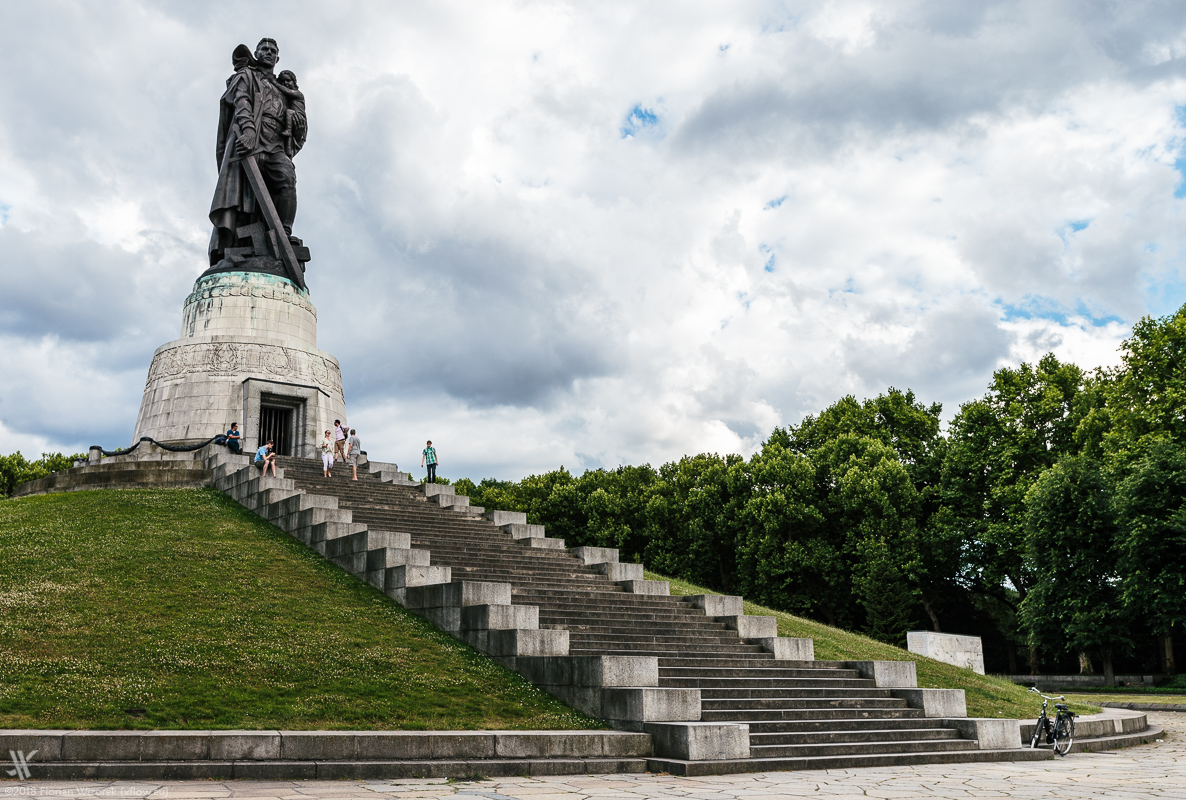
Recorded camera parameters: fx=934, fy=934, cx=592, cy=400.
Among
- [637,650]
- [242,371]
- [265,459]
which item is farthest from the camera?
[242,371]

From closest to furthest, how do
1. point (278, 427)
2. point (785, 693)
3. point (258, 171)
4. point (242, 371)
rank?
point (785, 693), point (242, 371), point (278, 427), point (258, 171)

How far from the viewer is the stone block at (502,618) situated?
14664 mm

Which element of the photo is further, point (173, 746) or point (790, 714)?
point (790, 714)

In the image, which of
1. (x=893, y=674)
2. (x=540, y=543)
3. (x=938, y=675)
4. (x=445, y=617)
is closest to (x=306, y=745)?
(x=445, y=617)

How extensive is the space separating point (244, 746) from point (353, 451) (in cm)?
1682

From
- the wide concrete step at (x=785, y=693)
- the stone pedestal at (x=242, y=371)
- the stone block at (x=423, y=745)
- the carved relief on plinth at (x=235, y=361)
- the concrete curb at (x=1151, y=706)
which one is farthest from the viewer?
the carved relief on plinth at (x=235, y=361)

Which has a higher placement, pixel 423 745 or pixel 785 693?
pixel 785 693

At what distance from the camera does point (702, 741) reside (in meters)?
11.5

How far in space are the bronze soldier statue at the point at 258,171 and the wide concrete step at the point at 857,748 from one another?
24617mm

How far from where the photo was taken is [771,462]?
152 feet

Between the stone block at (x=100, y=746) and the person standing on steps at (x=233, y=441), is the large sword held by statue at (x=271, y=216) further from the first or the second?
the stone block at (x=100, y=746)

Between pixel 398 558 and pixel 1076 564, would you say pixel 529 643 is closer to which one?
pixel 398 558

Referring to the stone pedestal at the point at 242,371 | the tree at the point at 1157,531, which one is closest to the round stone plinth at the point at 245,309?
the stone pedestal at the point at 242,371

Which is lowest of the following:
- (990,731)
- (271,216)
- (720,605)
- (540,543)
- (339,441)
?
(990,731)
